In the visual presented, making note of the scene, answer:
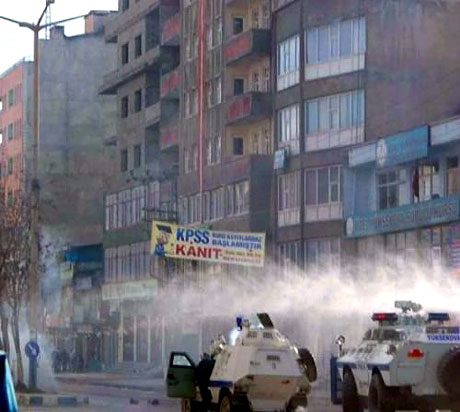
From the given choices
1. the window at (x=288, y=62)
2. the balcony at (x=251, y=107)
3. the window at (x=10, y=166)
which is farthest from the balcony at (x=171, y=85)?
the window at (x=10, y=166)

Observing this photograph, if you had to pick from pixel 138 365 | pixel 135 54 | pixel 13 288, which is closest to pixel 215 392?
pixel 13 288

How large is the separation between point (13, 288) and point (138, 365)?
100 feet

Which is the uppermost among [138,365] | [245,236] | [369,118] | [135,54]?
[135,54]

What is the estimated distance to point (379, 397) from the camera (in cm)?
2523

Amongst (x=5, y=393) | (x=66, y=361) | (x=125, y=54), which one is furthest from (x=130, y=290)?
(x=5, y=393)

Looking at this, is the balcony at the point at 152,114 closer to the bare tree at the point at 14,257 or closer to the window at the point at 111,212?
the window at the point at 111,212

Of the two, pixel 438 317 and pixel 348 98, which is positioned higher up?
pixel 348 98

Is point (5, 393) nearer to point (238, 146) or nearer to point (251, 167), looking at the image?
point (251, 167)

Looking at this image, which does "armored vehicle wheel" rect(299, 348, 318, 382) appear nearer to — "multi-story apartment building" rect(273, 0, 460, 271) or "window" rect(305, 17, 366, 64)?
"multi-story apartment building" rect(273, 0, 460, 271)

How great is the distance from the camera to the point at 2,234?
158 feet

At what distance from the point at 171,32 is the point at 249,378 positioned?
50692mm

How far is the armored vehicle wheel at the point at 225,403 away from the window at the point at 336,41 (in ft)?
102

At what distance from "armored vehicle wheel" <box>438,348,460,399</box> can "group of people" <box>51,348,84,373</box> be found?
170 feet

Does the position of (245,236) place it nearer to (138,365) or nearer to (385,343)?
(138,365)
